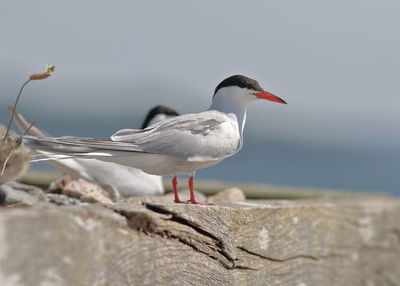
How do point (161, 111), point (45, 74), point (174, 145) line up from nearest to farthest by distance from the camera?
point (45, 74) → point (174, 145) → point (161, 111)

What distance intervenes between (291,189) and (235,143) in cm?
329

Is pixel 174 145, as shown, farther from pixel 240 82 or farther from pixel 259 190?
pixel 259 190

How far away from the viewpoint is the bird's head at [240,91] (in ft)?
13.2

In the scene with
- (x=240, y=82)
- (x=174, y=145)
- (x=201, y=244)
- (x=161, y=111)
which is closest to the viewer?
(x=201, y=244)

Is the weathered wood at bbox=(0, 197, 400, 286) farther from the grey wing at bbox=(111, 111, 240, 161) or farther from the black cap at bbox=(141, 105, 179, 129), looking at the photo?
the black cap at bbox=(141, 105, 179, 129)

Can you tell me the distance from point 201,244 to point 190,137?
0.96m

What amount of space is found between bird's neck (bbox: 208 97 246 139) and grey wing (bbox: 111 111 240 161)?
230mm

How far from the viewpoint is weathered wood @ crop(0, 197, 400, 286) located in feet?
5.60

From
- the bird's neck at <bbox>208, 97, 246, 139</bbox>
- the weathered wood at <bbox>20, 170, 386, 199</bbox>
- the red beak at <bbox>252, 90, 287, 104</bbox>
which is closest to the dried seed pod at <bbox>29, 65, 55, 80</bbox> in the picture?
the bird's neck at <bbox>208, 97, 246, 139</bbox>

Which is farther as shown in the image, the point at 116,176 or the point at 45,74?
the point at 116,176

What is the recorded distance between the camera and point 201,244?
2.77 meters

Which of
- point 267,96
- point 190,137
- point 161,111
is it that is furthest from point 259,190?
point 190,137

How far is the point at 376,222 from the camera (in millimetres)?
4156

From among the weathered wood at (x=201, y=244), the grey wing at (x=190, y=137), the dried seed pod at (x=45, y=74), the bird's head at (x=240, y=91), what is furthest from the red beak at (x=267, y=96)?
the dried seed pod at (x=45, y=74)
